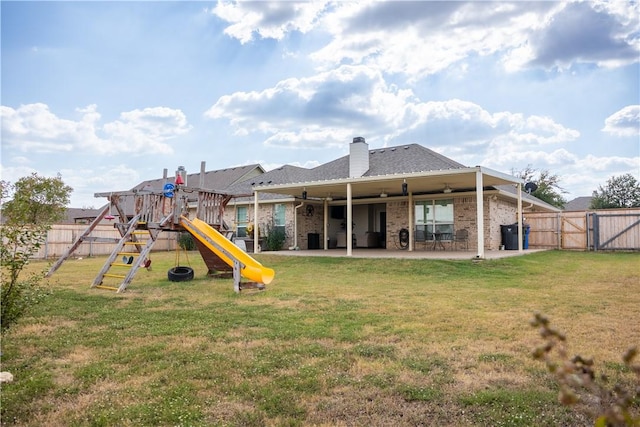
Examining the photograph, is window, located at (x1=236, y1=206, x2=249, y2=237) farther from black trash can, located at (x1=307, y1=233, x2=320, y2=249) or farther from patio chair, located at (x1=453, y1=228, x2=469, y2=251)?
patio chair, located at (x1=453, y1=228, x2=469, y2=251)

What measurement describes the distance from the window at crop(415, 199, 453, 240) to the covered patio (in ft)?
1.08

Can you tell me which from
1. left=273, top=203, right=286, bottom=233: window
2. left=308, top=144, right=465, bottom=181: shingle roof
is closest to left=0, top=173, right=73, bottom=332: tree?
left=308, top=144, right=465, bottom=181: shingle roof

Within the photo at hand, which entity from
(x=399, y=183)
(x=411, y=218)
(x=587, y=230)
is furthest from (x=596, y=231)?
(x=399, y=183)

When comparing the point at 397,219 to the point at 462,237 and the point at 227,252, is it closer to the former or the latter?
the point at 462,237

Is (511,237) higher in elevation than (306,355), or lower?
higher

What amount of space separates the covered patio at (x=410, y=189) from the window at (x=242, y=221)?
3606 mm

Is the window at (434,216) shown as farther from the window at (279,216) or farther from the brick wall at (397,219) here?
Result: the window at (279,216)

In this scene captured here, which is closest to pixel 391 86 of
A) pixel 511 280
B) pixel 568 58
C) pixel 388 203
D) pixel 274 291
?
pixel 388 203

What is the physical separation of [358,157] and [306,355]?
45.3 ft

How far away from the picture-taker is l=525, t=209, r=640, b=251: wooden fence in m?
18.6

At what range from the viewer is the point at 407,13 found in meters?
9.16

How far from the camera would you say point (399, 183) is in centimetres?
1496

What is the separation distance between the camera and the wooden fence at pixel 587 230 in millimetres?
18578

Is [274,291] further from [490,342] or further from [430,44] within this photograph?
[430,44]
